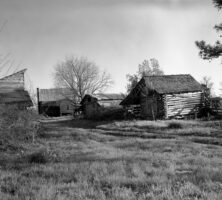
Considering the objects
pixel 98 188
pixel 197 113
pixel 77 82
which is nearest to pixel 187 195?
pixel 98 188

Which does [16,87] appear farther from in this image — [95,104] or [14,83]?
[95,104]

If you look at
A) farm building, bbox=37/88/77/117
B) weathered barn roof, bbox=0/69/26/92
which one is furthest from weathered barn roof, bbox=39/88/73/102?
weathered barn roof, bbox=0/69/26/92

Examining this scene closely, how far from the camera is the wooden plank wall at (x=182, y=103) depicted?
91.3 feet

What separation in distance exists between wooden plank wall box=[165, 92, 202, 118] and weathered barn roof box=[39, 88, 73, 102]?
114ft

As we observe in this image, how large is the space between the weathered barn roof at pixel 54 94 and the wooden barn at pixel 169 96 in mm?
30994

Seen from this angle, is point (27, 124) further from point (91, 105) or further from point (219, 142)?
point (91, 105)

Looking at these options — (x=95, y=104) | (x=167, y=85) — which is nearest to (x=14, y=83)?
(x=167, y=85)

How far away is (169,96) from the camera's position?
28.0 metres

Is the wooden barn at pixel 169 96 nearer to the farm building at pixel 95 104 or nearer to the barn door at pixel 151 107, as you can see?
the barn door at pixel 151 107

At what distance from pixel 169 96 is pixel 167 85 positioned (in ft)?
5.87

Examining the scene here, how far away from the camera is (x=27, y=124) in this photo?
416 inches

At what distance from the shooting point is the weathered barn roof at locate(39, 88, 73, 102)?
60.0m

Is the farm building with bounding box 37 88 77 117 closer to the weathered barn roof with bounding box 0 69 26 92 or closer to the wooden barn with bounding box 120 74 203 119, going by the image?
the wooden barn with bounding box 120 74 203 119

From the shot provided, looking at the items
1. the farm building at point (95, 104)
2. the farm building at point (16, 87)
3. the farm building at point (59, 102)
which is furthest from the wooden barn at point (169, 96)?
the farm building at point (59, 102)
